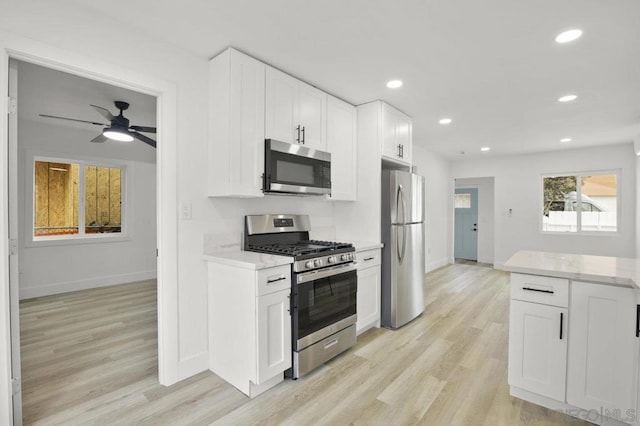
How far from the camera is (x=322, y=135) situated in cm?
316

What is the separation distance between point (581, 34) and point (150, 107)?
4300 mm

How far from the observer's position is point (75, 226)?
16.8 ft

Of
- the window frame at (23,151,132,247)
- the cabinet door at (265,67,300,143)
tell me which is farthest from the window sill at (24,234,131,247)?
the cabinet door at (265,67,300,143)

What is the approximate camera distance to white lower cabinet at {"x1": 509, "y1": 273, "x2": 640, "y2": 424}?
175cm

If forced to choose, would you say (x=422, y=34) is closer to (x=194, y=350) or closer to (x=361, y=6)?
(x=361, y=6)

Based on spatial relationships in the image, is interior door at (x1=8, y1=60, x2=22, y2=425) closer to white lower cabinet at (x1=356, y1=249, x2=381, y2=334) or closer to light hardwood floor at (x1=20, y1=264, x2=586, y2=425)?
light hardwood floor at (x1=20, y1=264, x2=586, y2=425)

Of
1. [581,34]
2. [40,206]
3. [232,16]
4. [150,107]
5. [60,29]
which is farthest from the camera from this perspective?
[40,206]

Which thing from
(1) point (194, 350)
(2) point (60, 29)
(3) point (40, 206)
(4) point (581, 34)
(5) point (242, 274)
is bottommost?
(1) point (194, 350)

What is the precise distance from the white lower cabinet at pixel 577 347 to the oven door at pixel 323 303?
1.25 metres

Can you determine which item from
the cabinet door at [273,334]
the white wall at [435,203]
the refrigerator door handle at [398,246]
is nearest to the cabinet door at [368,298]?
the refrigerator door handle at [398,246]

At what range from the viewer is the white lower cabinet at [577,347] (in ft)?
5.76

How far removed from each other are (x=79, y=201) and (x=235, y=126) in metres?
4.27

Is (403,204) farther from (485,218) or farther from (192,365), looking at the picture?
(485,218)

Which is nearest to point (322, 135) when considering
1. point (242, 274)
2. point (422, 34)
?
point (422, 34)
